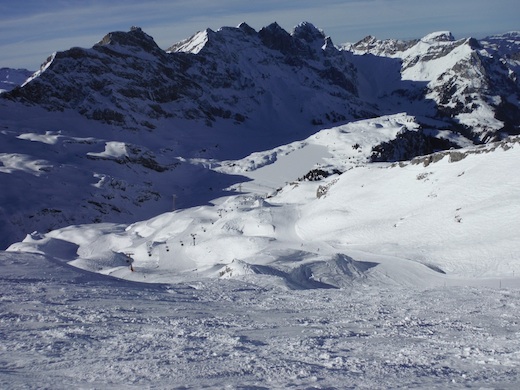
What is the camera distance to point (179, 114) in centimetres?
11988

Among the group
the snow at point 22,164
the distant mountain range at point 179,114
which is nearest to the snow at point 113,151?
the distant mountain range at point 179,114

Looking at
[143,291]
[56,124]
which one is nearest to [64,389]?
[143,291]

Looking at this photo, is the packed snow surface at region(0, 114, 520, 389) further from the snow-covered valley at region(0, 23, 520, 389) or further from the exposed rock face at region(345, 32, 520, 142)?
the exposed rock face at region(345, 32, 520, 142)

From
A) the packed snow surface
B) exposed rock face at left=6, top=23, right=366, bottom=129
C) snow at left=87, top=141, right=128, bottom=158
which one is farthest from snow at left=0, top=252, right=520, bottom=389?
exposed rock face at left=6, top=23, right=366, bottom=129

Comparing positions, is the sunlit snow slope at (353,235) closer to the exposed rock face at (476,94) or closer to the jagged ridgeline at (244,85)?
the jagged ridgeline at (244,85)

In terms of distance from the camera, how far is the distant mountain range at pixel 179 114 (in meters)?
67.5

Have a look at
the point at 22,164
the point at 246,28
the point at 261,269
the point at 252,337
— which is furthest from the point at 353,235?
the point at 246,28

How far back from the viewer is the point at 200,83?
453 feet

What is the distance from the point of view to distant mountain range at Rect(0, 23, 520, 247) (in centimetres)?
6750

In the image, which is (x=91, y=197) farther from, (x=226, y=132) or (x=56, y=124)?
(x=226, y=132)

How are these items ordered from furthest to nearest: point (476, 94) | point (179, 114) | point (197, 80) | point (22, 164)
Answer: point (476, 94), point (197, 80), point (179, 114), point (22, 164)

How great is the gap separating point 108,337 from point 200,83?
133 metres

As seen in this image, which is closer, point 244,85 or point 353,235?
point 353,235

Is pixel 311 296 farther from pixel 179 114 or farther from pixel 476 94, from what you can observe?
pixel 476 94
